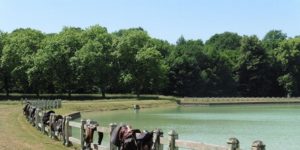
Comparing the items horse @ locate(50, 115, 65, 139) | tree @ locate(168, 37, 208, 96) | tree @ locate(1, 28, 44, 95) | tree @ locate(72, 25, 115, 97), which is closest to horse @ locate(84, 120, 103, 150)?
horse @ locate(50, 115, 65, 139)

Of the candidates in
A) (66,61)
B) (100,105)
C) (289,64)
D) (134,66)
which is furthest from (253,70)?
(100,105)

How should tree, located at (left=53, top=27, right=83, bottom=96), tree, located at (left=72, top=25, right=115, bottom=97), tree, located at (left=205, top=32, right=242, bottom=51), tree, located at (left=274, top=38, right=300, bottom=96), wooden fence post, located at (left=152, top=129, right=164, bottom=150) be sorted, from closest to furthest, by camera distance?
wooden fence post, located at (left=152, top=129, right=164, bottom=150) < tree, located at (left=72, top=25, right=115, bottom=97) < tree, located at (left=53, top=27, right=83, bottom=96) < tree, located at (left=274, top=38, right=300, bottom=96) < tree, located at (left=205, top=32, right=242, bottom=51)

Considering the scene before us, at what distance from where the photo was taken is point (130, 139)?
12.3 metres

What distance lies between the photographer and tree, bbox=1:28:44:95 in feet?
281

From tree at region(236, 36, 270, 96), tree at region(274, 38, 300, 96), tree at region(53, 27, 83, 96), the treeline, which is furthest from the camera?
tree at region(236, 36, 270, 96)

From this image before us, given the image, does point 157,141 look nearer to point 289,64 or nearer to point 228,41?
point 289,64

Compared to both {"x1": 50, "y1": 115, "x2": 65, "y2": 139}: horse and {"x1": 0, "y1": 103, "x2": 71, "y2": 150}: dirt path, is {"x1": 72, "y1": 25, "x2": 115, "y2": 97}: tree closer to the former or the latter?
{"x1": 0, "y1": 103, "x2": 71, "y2": 150}: dirt path

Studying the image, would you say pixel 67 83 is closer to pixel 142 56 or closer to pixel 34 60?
pixel 34 60

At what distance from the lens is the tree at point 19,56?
8569 centimetres

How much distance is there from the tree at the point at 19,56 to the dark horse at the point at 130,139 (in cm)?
7495

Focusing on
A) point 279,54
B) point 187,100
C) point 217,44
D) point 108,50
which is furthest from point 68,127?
point 217,44

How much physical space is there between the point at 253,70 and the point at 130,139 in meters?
102

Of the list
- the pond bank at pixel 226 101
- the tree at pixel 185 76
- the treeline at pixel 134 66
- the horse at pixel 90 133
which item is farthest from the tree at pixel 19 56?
the horse at pixel 90 133

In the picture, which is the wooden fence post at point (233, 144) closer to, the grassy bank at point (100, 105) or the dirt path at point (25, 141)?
the dirt path at point (25, 141)
